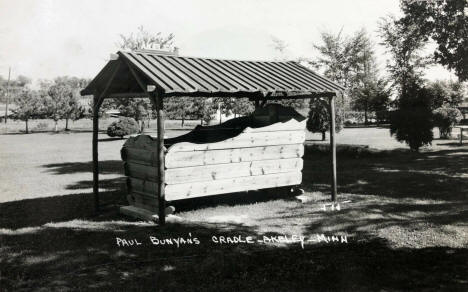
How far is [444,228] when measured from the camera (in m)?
7.72

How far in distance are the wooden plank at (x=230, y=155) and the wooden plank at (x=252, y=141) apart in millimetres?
85

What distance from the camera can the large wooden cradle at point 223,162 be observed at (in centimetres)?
871

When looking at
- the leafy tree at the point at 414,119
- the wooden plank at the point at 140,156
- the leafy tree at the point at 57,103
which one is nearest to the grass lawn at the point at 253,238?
the wooden plank at the point at 140,156

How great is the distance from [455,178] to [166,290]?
10.8m

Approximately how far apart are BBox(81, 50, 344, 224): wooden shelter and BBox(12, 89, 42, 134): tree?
39422 mm

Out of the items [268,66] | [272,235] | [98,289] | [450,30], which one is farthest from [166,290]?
[450,30]

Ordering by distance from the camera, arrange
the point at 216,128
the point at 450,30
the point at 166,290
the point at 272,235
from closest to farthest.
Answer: the point at 166,290, the point at 272,235, the point at 216,128, the point at 450,30

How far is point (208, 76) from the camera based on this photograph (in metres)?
8.88

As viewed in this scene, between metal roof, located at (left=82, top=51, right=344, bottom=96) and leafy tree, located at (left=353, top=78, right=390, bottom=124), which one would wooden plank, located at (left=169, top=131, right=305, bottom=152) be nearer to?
metal roof, located at (left=82, top=51, right=344, bottom=96)

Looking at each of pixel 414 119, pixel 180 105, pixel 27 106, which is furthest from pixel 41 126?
pixel 414 119

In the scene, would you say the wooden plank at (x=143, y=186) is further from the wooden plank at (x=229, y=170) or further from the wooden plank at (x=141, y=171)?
the wooden plank at (x=229, y=170)

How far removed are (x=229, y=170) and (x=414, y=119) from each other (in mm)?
13738

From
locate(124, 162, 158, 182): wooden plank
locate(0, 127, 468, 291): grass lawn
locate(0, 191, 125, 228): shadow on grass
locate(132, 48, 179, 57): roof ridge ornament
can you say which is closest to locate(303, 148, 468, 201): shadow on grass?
locate(0, 127, 468, 291): grass lawn

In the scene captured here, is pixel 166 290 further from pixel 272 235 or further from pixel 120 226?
pixel 120 226
